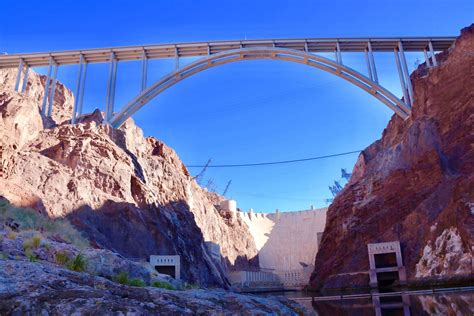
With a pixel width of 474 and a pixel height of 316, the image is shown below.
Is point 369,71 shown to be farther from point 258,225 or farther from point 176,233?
point 258,225

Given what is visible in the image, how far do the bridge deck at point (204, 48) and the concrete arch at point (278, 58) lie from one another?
112 cm

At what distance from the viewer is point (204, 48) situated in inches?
1510

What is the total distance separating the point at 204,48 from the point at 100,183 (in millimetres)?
18257

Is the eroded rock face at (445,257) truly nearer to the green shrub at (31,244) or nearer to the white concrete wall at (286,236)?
the green shrub at (31,244)

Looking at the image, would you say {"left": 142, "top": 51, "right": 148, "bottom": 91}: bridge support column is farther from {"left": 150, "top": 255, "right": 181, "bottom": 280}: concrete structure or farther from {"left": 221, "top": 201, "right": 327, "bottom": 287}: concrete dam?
{"left": 221, "top": 201, "right": 327, "bottom": 287}: concrete dam

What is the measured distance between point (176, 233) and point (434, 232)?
17525mm

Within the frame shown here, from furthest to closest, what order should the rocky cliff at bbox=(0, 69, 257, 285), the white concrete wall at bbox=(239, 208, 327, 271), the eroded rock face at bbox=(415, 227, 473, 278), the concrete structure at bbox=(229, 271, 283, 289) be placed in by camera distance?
the white concrete wall at bbox=(239, 208, 327, 271) < the concrete structure at bbox=(229, 271, 283, 289) < the eroded rock face at bbox=(415, 227, 473, 278) < the rocky cliff at bbox=(0, 69, 257, 285)

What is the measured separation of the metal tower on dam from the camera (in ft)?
120

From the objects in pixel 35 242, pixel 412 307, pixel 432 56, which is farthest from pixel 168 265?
pixel 432 56

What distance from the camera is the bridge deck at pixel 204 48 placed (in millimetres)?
37156

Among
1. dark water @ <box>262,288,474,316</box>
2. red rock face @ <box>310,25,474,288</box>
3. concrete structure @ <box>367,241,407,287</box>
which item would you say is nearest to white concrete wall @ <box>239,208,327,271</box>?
red rock face @ <box>310,25,474,288</box>

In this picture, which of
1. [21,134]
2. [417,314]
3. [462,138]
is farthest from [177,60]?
[417,314]

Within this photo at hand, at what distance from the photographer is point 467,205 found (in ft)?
82.2

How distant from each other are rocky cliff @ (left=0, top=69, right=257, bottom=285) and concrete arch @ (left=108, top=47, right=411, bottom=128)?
439 centimetres
